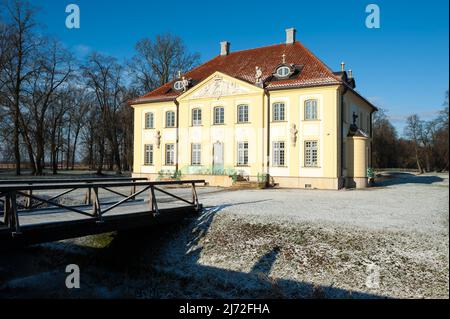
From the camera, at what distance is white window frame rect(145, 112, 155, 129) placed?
29737 millimetres

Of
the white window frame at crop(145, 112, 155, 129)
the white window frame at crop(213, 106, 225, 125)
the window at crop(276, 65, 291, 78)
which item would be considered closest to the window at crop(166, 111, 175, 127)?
the white window frame at crop(145, 112, 155, 129)

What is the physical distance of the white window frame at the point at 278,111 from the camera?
79.7 feet

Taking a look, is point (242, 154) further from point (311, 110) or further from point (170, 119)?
point (170, 119)

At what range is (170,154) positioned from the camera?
28.5 metres

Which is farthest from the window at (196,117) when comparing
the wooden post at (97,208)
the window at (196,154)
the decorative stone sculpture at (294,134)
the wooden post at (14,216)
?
the wooden post at (14,216)

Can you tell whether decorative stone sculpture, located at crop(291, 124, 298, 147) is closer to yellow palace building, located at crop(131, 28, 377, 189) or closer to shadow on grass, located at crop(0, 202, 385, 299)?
yellow palace building, located at crop(131, 28, 377, 189)

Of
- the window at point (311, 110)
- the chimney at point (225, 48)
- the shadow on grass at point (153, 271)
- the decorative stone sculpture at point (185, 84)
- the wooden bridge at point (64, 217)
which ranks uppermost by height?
the chimney at point (225, 48)

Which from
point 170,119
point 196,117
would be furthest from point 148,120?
point 196,117

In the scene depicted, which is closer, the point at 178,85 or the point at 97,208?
the point at 97,208

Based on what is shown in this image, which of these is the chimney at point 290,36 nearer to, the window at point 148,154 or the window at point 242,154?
the window at point 242,154

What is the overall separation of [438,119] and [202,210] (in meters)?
36.2

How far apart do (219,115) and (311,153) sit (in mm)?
6944

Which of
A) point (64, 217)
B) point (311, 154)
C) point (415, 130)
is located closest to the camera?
point (64, 217)

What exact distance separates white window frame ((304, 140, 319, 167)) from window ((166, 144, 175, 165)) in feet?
32.9
